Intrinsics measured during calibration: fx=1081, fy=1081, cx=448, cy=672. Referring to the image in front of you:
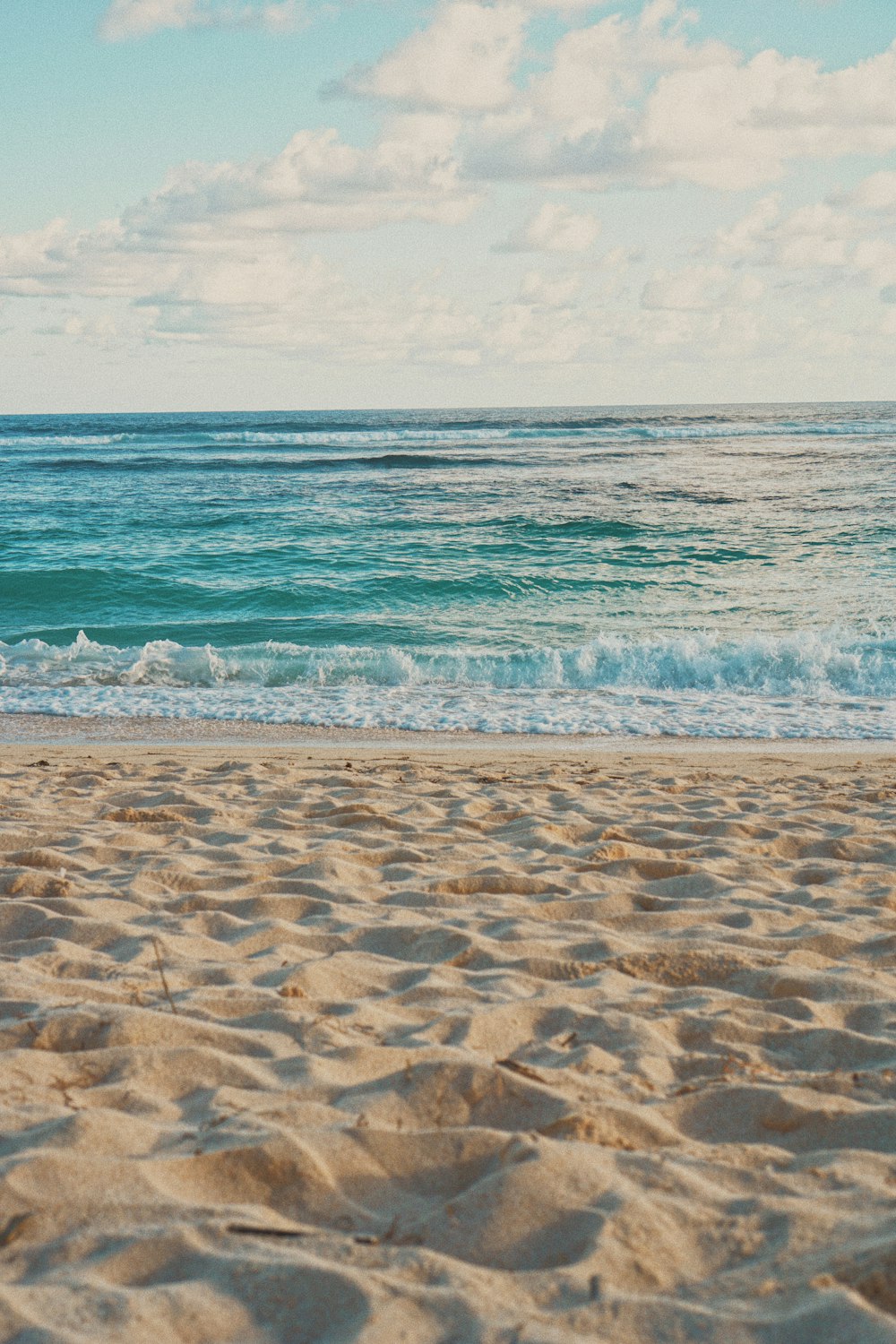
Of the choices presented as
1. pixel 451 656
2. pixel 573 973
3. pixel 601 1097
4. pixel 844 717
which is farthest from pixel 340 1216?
pixel 451 656

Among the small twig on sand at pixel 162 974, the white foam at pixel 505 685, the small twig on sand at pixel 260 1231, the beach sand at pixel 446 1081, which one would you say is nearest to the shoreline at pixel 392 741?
the white foam at pixel 505 685

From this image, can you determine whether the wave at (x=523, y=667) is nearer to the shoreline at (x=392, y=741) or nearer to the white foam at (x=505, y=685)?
the white foam at (x=505, y=685)

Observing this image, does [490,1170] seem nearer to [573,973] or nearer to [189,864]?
[573,973]

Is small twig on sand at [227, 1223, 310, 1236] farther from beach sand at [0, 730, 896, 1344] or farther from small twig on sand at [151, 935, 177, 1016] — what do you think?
small twig on sand at [151, 935, 177, 1016]

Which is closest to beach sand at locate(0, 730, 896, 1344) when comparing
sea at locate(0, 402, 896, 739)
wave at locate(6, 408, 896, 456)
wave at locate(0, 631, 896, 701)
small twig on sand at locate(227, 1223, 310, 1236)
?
small twig on sand at locate(227, 1223, 310, 1236)

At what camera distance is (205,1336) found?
61.8 inches

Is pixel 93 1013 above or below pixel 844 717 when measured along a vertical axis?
above

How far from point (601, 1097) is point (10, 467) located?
36225 mm

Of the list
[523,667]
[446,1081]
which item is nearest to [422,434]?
[523,667]

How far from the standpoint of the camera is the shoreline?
7875mm

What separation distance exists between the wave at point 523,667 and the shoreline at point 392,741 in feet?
5.51

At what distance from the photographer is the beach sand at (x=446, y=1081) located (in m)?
1.67

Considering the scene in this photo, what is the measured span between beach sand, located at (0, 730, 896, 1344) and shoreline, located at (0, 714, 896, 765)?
9.51 feet

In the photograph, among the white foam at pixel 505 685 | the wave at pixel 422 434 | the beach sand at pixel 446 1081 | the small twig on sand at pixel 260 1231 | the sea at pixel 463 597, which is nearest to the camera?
the beach sand at pixel 446 1081
